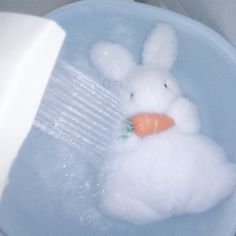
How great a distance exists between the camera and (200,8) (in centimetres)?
101

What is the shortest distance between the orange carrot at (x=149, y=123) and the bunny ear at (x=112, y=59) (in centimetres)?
17

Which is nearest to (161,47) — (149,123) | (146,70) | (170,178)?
(146,70)

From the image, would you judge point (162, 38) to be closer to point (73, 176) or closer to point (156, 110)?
point (156, 110)

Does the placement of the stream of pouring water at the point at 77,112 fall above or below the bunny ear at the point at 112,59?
below

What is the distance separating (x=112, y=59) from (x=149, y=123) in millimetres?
215

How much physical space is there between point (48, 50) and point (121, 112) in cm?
52

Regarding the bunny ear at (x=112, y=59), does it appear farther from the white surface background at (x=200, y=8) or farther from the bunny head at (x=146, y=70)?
the white surface background at (x=200, y=8)

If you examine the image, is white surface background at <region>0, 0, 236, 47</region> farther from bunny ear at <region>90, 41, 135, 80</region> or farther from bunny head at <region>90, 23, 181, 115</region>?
bunny ear at <region>90, 41, 135, 80</region>

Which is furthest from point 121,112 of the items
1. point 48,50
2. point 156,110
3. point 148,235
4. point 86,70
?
point 48,50

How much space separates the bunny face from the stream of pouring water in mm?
57

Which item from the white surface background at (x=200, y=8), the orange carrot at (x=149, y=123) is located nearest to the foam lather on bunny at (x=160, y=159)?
the orange carrot at (x=149, y=123)

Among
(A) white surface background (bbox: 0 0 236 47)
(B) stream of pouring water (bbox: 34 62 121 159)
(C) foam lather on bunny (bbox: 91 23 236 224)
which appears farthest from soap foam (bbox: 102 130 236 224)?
(A) white surface background (bbox: 0 0 236 47)

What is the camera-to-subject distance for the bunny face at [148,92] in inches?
37.0

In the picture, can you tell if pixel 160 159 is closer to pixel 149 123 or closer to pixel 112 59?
pixel 149 123
